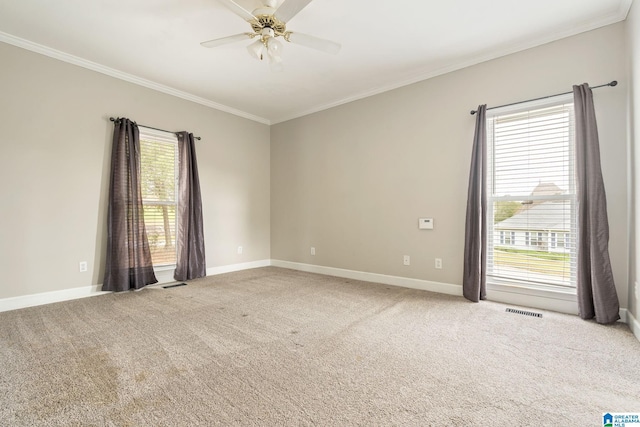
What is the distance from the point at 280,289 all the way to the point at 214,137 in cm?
267

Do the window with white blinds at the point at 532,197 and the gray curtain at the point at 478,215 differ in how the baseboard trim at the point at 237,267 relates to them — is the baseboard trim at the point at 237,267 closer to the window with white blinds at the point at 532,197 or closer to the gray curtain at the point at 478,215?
the gray curtain at the point at 478,215

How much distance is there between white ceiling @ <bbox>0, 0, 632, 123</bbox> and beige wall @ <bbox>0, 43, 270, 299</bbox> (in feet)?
0.85

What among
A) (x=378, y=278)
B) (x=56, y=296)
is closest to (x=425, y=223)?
(x=378, y=278)

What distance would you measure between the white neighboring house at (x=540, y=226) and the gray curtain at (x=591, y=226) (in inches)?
8.9

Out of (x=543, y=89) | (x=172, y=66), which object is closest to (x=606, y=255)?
(x=543, y=89)

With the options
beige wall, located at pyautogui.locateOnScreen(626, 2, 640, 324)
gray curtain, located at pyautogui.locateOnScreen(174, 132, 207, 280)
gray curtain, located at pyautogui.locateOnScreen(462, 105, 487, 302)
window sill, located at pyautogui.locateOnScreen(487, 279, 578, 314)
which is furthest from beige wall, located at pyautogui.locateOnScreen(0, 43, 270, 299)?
beige wall, located at pyautogui.locateOnScreen(626, 2, 640, 324)

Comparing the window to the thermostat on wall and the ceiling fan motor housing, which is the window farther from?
the ceiling fan motor housing

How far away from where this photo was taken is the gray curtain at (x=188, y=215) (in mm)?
4207

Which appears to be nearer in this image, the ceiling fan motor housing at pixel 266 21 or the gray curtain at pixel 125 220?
the ceiling fan motor housing at pixel 266 21

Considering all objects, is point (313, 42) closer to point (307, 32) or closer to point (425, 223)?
point (307, 32)

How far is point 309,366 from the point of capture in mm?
1850

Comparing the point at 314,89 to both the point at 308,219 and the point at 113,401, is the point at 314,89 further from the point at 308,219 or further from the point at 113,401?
the point at 113,401

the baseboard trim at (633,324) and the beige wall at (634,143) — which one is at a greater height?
the beige wall at (634,143)

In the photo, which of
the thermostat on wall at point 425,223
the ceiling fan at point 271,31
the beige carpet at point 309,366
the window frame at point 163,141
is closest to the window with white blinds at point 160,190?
the window frame at point 163,141
